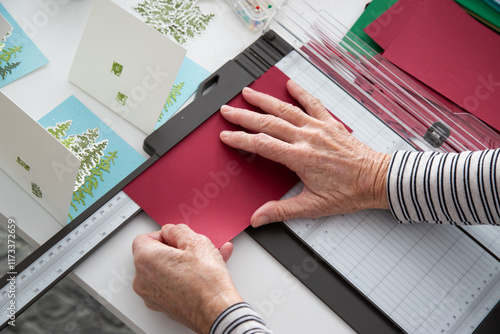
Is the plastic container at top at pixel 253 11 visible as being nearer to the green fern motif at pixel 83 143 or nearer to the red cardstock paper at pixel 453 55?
the red cardstock paper at pixel 453 55

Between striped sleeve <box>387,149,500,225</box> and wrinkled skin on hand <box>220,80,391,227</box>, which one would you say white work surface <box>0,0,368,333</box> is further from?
striped sleeve <box>387,149,500,225</box>

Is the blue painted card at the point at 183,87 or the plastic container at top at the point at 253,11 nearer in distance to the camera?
the blue painted card at the point at 183,87

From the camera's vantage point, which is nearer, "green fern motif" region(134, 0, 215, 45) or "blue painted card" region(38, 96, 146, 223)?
"blue painted card" region(38, 96, 146, 223)

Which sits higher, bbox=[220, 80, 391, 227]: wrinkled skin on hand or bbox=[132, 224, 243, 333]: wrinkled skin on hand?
bbox=[220, 80, 391, 227]: wrinkled skin on hand

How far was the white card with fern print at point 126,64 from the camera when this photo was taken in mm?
1010

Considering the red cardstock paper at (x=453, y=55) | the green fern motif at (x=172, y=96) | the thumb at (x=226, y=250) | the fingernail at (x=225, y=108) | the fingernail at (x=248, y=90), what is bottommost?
the thumb at (x=226, y=250)


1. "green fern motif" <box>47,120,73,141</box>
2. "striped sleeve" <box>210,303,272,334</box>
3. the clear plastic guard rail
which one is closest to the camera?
"striped sleeve" <box>210,303,272,334</box>

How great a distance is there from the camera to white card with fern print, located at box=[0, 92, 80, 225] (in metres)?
0.88

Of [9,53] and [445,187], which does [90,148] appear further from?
[445,187]

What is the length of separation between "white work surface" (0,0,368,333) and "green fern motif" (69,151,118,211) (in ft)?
0.20

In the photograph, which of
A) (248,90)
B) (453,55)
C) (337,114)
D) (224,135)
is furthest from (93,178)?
(453,55)

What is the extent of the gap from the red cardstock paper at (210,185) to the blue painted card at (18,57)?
0.40m

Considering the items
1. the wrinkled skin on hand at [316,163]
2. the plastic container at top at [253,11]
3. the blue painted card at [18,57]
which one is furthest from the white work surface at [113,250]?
the plastic container at top at [253,11]

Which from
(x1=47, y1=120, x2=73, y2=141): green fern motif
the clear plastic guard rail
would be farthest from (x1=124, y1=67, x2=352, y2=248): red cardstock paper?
the clear plastic guard rail
